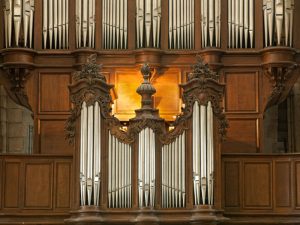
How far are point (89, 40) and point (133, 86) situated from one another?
52.3 inches

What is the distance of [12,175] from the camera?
74.3 feet

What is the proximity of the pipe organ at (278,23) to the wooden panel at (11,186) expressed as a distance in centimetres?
586

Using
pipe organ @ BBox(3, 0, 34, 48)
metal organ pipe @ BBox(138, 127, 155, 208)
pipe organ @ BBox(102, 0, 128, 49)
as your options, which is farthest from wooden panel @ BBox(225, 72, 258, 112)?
pipe organ @ BBox(3, 0, 34, 48)

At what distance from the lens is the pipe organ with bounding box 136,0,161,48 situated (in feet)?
79.3

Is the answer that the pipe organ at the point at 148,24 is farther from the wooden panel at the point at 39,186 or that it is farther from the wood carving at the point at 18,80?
the wooden panel at the point at 39,186

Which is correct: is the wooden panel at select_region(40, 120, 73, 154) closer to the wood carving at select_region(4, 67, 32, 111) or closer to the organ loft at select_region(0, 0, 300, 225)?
the organ loft at select_region(0, 0, 300, 225)

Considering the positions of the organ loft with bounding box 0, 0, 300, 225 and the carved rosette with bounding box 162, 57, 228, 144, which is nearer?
the organ loft with bounding box 0, 0, 300, 225

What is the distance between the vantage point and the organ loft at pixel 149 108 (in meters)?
22.1

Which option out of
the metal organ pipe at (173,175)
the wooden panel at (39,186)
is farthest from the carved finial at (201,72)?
the wooden panel at (39,186)

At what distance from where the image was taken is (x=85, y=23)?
79.5 feet

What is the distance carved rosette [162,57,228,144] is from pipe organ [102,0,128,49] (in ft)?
8.05

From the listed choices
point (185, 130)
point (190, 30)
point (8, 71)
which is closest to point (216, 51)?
point (190, 30)

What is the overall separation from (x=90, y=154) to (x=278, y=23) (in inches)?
198

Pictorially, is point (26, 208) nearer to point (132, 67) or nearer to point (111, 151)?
point (111, 151)
